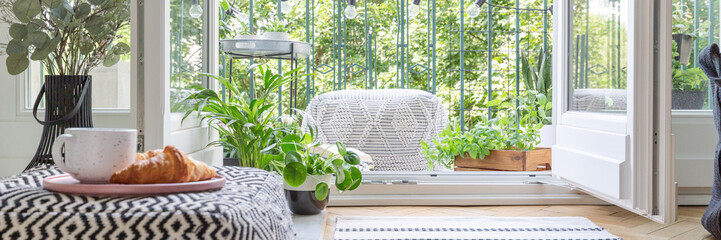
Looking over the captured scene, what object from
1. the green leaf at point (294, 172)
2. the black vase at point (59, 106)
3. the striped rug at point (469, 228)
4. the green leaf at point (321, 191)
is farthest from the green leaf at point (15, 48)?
the striped rug at point (469, 228)

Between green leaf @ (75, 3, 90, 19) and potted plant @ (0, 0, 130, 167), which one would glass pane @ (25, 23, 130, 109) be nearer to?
potted plant @ (0, 0, 130, 167)

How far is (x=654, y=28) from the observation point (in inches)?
74.5

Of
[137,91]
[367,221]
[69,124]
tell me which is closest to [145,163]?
[137,91]

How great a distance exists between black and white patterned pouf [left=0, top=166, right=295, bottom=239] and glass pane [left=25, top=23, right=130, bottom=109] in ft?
7.10

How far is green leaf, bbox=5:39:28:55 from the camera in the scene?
2.08 m

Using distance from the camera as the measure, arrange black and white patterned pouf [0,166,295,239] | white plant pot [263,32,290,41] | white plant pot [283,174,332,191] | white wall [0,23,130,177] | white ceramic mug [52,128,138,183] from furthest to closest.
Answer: white plant pot [263,32,290,41] < white wall [0,23,130,177] < white plant pot [283,174,332,191] < white ceramic mug [52,128,138,183] < black and white patterned pouf [0,166,295,239]

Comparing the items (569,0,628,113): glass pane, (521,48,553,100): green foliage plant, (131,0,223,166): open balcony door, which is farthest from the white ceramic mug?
(521,48,553,100): green foliage plant

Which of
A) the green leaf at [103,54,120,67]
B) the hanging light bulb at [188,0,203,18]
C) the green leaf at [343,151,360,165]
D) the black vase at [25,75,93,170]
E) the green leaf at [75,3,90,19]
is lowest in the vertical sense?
the green leaf at [343,151,360,165]

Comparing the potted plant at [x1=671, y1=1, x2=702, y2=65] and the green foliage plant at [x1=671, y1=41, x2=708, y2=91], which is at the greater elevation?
the potted plant at [x1=671, y1=1, x2=702, y2=65]

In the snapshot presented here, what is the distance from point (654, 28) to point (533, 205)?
1.01 metres

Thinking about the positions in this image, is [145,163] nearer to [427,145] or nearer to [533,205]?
[533,205]

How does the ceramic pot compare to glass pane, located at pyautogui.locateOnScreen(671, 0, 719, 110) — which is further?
glass pane, located at pyautogui.locateOnScreen(671, 0, 719, 110)

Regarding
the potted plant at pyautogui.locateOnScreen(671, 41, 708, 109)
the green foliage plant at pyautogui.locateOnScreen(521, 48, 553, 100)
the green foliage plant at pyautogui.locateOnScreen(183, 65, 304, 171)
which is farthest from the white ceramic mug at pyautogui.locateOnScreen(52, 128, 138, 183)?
the green foliage plant at pyautogui.locateOnScreen(521, 48, 553, 100)

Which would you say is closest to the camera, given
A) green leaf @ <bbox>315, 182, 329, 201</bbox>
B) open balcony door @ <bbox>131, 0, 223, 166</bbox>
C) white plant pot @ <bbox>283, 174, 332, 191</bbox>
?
open balcony door @ <bbox>131, 0, 223, 166</bbox>
